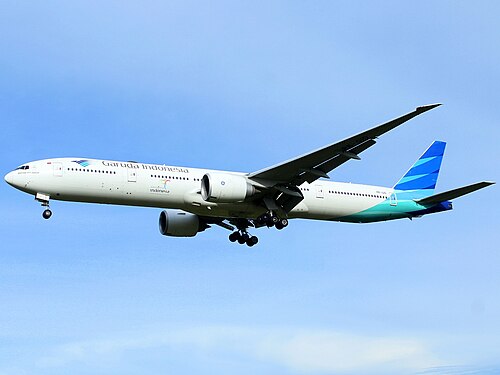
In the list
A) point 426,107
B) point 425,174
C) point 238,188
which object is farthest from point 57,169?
point 425,174

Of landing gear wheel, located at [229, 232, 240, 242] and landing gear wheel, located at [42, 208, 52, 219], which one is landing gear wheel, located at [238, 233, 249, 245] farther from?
landing gear wheel, located at [42, 208, 52, 219]

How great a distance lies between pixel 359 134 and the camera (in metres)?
34.4

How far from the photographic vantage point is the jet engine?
43.8 metres

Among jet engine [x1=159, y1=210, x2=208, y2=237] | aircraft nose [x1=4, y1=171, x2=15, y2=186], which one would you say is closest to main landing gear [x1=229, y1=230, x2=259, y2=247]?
jet engine [x1=159, y1=210, x2=208, y2=237]

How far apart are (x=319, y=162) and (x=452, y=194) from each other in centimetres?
806

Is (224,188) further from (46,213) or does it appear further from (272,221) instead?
(46,213)

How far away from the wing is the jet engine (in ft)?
20.6

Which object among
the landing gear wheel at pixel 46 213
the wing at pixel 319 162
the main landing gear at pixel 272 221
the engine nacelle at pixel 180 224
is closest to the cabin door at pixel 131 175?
the landing gear wheel at pixel 46 213

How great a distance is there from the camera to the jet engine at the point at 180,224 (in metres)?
43.8

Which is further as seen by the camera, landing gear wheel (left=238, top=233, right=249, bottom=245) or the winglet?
landing gear wheel (left=238, top=233, right=249, bottom=245)

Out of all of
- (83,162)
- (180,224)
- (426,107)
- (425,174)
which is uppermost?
(425,174)

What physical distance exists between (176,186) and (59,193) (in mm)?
5212

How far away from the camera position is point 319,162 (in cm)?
3766

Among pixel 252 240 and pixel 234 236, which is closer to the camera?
pixel 252 240
